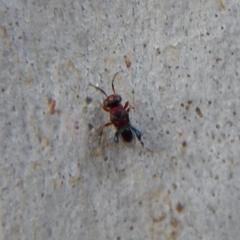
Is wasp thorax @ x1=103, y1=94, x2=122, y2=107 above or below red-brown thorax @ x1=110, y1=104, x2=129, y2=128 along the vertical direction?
above

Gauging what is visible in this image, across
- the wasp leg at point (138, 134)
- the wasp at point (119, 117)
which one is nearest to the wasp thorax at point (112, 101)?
the wasp at point (119, 117)

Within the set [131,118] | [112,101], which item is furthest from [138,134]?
→ [112,101]

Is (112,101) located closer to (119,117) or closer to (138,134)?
(119,117)

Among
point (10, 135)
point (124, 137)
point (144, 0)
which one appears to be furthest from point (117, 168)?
point (144, 0)

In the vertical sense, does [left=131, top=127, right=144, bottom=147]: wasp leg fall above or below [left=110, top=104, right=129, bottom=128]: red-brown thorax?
below

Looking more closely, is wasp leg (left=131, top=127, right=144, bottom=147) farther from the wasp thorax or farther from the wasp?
the wasp thorax

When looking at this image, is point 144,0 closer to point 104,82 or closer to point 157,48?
point 157,48

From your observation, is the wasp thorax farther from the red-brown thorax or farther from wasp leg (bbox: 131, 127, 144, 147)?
wasp leg (bbox: 131, 127, 144, 147)

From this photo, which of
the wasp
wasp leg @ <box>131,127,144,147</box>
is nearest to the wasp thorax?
the wasp

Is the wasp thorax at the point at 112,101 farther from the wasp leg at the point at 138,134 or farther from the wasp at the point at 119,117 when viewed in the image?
the wasp leg at the point at 138,134

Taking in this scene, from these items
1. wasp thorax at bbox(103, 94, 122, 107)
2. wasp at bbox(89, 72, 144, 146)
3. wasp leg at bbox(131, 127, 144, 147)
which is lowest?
wasp leg at bbox(131, 127, 144, 147)
